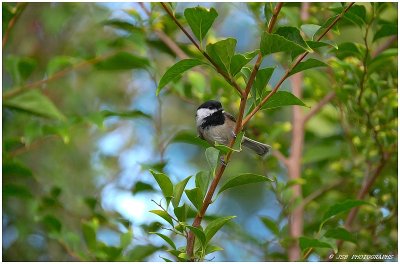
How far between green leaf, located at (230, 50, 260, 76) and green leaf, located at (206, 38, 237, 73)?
1 centimetres

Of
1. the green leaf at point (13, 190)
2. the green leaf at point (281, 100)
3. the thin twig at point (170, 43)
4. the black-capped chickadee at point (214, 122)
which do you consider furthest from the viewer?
the thin twig at point (170, 43)

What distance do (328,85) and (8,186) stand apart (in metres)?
1.63

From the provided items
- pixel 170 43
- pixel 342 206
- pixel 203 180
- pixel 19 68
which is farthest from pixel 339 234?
→ pixel 19 68

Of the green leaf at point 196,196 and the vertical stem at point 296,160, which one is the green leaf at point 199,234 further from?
the vertical stem at point 296,160

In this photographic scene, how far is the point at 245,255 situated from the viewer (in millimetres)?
2943

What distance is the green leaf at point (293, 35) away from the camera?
158cm

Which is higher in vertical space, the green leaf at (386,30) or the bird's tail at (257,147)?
the green leaf at (386,30)

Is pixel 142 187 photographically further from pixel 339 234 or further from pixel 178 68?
pixel 178 68

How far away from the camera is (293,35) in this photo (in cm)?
161

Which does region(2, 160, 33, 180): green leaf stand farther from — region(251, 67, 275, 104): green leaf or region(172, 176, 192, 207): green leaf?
region(251, 67, 275, 104): green leaf

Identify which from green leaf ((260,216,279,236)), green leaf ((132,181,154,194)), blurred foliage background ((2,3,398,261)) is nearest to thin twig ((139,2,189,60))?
blurred foliage background ((2,3,398,261))

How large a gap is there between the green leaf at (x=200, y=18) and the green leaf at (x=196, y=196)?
1.44 feet

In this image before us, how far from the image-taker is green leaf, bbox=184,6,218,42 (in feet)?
5.52

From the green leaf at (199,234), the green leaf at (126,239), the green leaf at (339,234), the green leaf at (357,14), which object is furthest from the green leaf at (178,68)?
the green leaf at (126,239)
